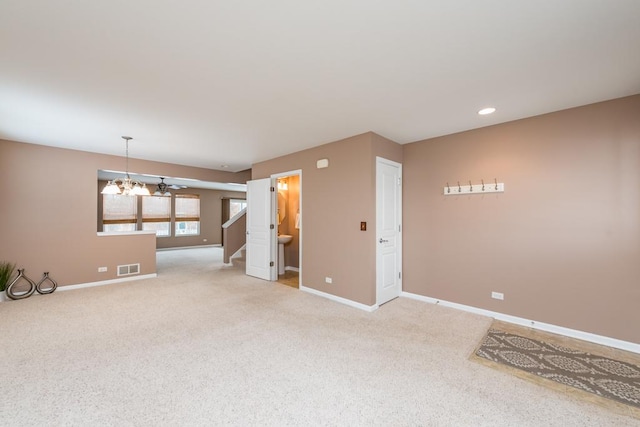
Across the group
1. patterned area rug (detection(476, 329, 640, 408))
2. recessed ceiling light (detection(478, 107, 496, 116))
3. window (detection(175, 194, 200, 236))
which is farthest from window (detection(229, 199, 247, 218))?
patterned area rug (detection(476, 329, 640, 408))

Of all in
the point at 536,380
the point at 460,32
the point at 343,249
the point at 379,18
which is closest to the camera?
the point at 379,18

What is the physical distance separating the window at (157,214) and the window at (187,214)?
34cm

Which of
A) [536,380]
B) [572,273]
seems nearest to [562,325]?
[572,273]

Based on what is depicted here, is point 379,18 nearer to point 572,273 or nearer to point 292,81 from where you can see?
point 292,81

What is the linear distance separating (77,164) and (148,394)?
487 centimetres

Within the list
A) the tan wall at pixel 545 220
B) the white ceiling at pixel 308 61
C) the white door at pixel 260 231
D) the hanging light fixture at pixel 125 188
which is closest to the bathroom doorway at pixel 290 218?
the white door at pixel 260 231

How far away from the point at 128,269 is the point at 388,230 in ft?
17.2

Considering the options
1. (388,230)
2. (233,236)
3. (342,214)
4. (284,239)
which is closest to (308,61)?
(342,214)

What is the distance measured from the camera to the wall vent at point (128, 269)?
17.3ft

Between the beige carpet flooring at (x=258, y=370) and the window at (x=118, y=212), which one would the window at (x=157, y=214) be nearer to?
the window at (x=118, y=212)

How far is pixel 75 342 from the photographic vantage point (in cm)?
278

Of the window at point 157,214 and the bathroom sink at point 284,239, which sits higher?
the window at point 157,214

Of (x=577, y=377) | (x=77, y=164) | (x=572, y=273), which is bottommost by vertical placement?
(x=577, y=377)

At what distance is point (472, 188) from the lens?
367 centimetres
